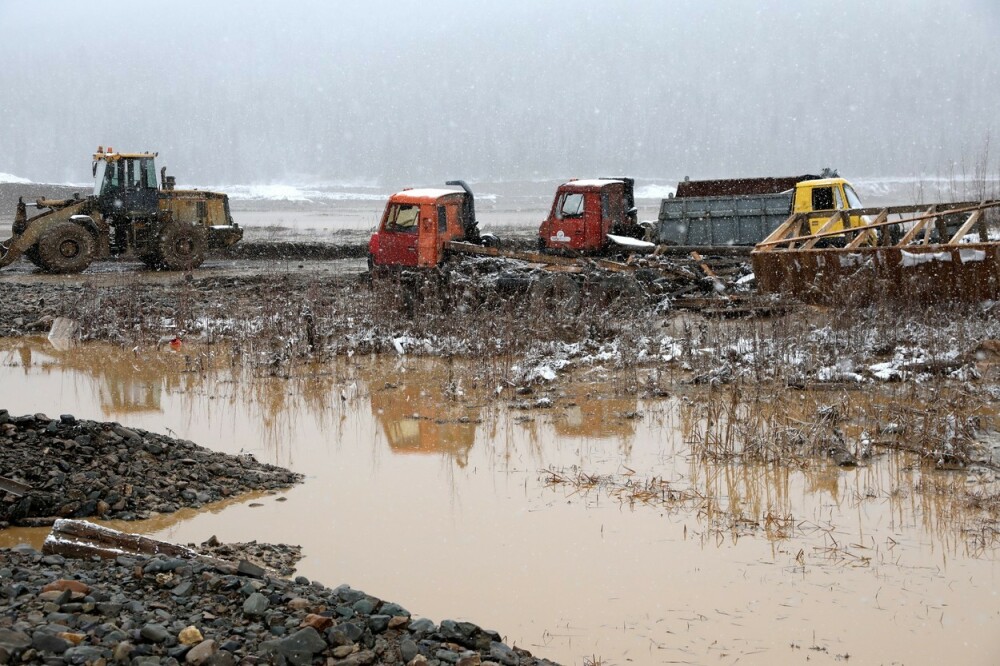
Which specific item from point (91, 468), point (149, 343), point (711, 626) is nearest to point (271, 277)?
point (149, 343)

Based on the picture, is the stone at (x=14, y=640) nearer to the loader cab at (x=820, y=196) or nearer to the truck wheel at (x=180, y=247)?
the loader cab at (x=820, y=196)

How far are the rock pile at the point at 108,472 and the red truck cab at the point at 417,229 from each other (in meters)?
8.46

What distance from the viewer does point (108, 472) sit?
253 inches

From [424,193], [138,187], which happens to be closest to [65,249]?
[138,187]

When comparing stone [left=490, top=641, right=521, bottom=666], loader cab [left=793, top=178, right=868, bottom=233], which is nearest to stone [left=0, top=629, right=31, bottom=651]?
stone [left=490, top=641, right=521, bottom=666]

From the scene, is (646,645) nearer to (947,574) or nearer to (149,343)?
(947,574)

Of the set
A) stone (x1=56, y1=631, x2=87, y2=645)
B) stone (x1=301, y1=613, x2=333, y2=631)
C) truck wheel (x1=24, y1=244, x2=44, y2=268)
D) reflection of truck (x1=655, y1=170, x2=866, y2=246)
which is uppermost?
reflection of truck (x1=655, y1=170, x2=866, y2=246)

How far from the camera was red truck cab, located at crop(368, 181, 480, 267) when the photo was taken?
15352 mm

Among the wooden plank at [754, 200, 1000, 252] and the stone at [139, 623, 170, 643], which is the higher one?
the wooden plank at [754, 200, 1000, 252]

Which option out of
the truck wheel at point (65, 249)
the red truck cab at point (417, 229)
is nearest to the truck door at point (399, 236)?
the red truck cab at point (417, 229)

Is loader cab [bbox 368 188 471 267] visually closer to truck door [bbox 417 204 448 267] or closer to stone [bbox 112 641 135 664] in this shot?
truck door [bbox 417 204 448 267]

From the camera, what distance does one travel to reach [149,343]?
1248 cm

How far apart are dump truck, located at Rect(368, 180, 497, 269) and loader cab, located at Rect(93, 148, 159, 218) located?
7757mm

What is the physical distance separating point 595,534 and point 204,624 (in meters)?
2.68
